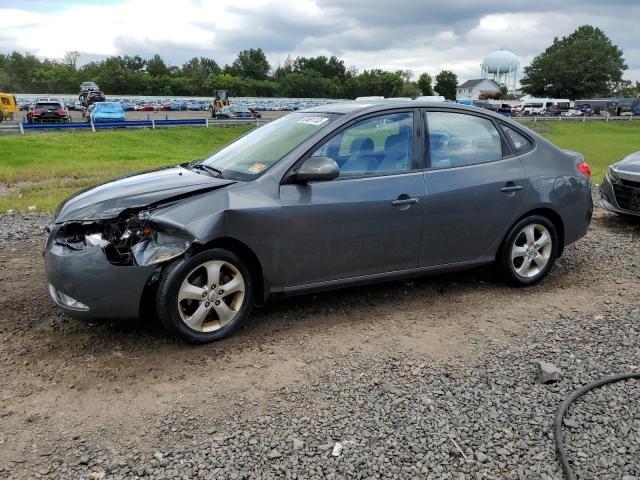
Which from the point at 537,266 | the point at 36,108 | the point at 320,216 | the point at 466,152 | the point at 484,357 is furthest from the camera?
the point at 36,108

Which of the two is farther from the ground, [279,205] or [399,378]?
[279,205]

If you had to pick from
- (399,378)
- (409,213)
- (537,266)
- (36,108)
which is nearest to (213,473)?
(399,378)

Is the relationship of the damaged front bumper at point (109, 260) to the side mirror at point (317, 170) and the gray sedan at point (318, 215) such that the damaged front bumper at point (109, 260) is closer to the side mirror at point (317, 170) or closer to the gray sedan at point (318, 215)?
the gray sedan at point (318, 215)

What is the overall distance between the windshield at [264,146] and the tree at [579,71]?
11026 centimetres

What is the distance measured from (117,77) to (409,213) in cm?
9150

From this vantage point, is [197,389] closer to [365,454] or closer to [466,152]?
[365,454]

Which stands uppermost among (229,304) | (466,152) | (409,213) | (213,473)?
(466,152)

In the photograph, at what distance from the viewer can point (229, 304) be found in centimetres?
409

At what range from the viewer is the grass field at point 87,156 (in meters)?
12.0

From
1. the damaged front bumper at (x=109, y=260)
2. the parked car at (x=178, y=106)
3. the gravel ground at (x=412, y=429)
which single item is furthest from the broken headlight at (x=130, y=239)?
the parked car at (x=178, y=106)

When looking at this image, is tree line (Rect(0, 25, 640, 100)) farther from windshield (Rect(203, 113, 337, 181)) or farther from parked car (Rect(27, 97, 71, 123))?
windshield (Rect(203, 113, 337, 181))

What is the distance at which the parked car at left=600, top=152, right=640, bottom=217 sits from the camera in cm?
750

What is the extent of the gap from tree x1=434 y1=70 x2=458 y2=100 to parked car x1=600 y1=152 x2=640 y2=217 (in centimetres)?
10462

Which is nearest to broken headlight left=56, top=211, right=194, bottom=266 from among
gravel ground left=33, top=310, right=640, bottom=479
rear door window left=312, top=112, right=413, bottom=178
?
gravel ground left=33, top=310, right=640, bottom=479
